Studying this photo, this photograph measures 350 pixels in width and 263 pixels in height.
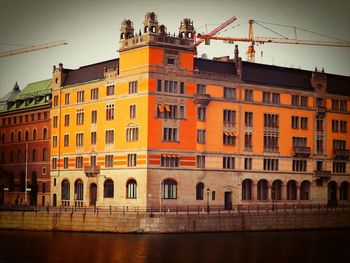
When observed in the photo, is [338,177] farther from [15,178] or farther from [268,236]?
[15,178]

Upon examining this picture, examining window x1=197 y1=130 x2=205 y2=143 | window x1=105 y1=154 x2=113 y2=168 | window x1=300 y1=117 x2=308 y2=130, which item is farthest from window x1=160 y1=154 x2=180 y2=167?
window x1=300 y1=117 x2=308 y2=130

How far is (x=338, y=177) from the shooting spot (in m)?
181

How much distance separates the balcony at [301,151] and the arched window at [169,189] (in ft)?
93.9

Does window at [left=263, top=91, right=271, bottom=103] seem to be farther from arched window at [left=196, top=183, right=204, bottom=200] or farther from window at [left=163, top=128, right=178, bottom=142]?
arched window at [left=196, top=183, right=204, bottom=200]

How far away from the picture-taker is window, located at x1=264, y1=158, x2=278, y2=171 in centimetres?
17050

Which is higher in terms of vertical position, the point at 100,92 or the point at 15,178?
the point at 100,92

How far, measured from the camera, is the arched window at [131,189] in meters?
156

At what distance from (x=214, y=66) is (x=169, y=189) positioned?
2405cm

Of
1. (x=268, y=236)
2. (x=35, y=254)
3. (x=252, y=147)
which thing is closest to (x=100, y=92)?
(x=252, y=147)

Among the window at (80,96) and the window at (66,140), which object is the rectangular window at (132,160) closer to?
the window at (80,96)

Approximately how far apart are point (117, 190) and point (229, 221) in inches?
898

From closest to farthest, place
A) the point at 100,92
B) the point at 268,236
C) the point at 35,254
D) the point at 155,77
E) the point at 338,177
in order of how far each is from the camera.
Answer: the point at 35,254, the point at 268,236, the point at 155,77, the point at 100,92, the point at 338,177

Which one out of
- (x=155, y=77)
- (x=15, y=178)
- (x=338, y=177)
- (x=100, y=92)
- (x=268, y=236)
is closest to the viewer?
(x=268, y=236)

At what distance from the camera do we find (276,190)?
563ft
